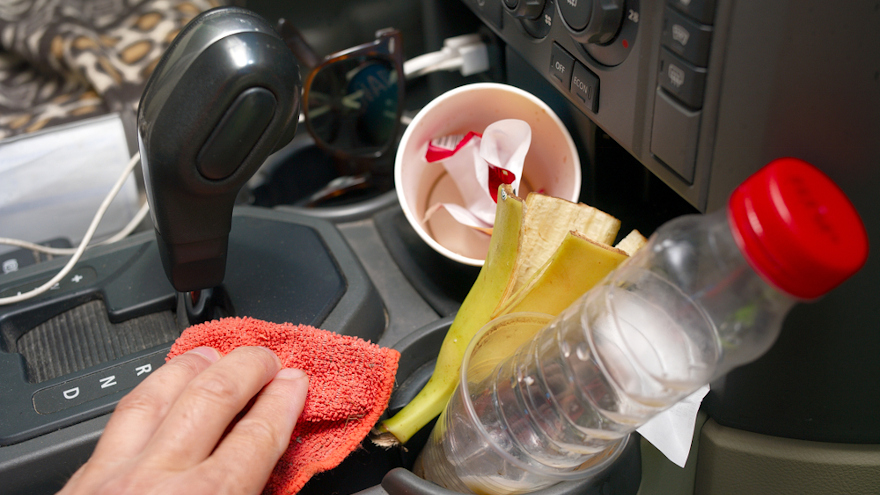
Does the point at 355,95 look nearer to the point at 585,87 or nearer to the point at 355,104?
the point at 355,104

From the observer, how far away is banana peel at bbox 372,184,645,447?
39cm

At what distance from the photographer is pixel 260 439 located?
13.3 inches

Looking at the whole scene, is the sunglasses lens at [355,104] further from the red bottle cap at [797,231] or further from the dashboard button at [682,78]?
the red bottle cap at [797,231]

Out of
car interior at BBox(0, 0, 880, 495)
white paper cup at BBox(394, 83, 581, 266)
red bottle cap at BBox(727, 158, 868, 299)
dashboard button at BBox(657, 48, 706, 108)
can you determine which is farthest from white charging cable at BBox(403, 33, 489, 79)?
red bottle cap at BBox(727, 158, 868, 299)

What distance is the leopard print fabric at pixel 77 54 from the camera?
2.78 feet

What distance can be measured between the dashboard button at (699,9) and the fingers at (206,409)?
304 mm

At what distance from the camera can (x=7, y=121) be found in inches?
33.4

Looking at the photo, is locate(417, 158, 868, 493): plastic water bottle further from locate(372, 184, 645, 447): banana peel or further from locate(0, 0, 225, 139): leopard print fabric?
locate(0, 0, 225, 139): leopard print fabric

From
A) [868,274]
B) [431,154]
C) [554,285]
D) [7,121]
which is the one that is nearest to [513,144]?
[431,154]

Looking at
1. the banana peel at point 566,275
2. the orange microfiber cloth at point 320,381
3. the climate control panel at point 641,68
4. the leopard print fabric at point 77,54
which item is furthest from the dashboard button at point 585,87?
the leopard print fabric at point 77,54

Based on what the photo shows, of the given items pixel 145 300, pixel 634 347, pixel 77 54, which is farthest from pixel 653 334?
pixel 77 54

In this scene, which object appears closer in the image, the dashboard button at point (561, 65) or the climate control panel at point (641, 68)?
the climate control panel at point (641, 68)

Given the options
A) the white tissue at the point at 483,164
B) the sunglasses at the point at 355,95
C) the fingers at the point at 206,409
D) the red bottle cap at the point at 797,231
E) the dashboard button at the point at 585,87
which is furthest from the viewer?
the sunglasses at the point at 355,95

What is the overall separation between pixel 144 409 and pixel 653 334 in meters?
0.28
